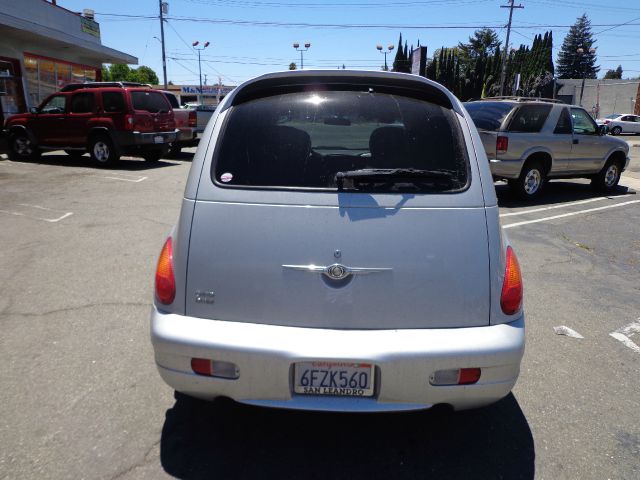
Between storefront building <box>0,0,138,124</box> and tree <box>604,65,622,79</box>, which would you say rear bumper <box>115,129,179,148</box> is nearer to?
storefront building <box>0,0,138,124</box>

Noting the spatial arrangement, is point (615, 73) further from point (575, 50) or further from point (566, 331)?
point (566, 331)

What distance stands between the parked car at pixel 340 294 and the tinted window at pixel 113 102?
11532 mm

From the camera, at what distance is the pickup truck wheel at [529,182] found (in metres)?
9.28

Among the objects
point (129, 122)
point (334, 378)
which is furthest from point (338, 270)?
point (129, 122)

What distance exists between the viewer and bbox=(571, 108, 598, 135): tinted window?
989 centimetres

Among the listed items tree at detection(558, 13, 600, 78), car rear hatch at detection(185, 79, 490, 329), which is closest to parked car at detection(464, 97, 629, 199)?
car rear hatch at detection(185, 79, 490, 329)

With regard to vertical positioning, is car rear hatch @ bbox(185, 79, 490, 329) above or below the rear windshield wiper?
below

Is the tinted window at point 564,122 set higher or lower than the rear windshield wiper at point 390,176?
higher

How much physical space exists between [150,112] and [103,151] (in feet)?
5.38

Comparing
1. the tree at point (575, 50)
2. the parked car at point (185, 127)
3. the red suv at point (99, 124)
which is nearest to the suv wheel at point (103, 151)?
the red suv at point (99, 124)

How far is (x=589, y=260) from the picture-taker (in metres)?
6.07

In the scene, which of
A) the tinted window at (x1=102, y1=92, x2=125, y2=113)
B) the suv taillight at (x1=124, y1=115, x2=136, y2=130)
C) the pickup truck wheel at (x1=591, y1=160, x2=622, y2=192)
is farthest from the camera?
the tinted window at (x1=102, y1=92, x2=125, y2=113)

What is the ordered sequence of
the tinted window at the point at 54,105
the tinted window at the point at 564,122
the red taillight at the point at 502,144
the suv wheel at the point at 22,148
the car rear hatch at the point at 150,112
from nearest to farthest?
the red taillight at the point at 502,144 < the tinted window at the point at 564,122 < the car rear hatch at the point at 150,112 < the tinted window at the point at 54,105 < the suv wheel at the point at 22,148

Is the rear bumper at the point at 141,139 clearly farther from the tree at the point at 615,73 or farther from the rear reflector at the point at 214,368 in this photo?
the tree at the point at 615,73
